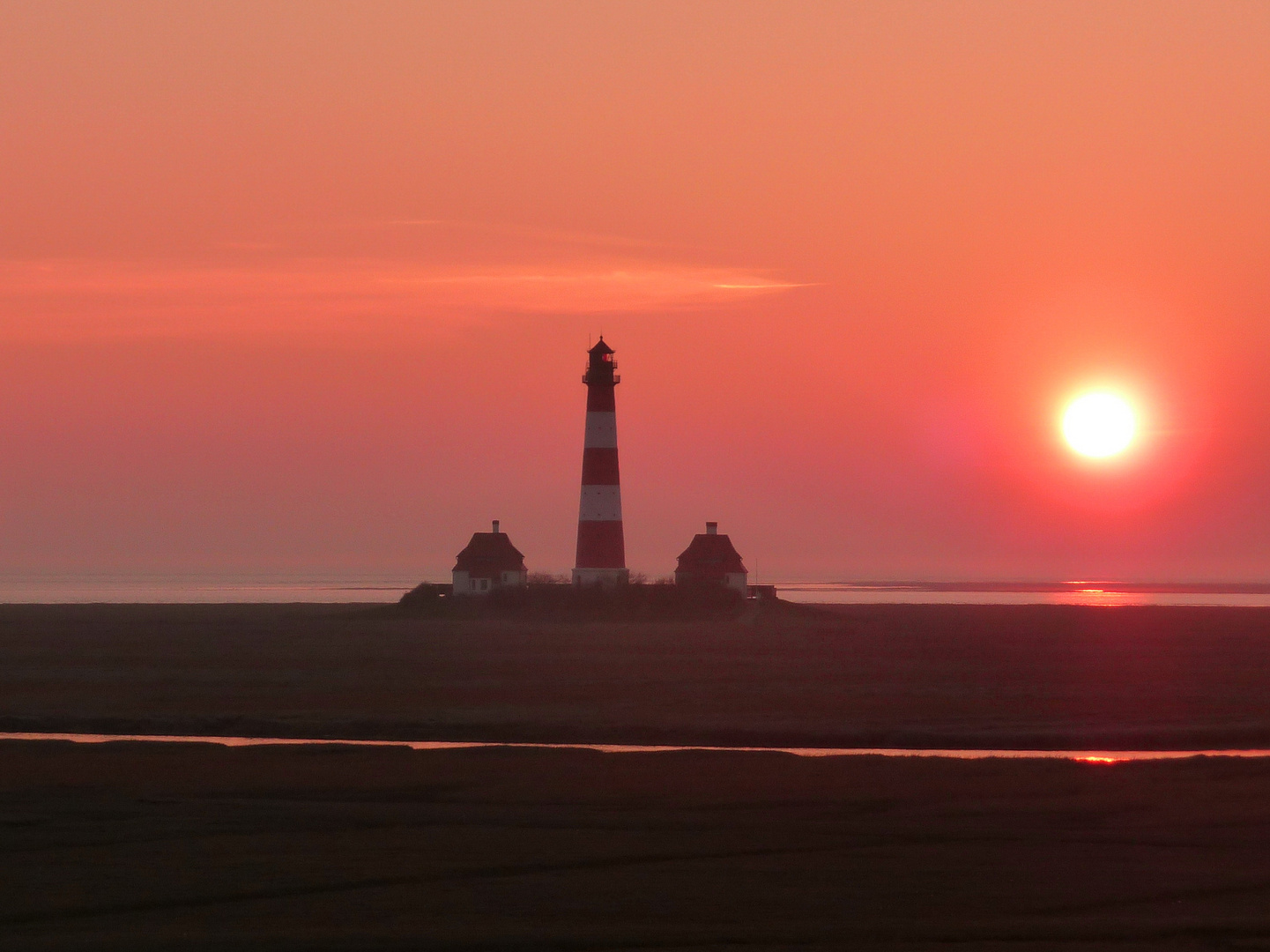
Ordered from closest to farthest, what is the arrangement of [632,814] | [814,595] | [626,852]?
1. [626,852]
2. [632,814]
3. [814,595]

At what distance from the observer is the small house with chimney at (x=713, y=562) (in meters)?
65.9

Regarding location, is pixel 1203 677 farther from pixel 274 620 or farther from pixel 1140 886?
pixel 274 620

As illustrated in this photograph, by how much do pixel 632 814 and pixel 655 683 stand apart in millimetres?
14815

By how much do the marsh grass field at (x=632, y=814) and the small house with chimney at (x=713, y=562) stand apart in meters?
30.2

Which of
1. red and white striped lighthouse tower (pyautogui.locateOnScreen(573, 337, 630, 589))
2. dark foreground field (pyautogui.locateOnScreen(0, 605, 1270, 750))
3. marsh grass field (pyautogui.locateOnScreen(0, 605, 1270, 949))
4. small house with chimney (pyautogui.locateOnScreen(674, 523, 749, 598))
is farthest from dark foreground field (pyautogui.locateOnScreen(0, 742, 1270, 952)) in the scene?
small house with chimney (pyautogui.locateOnScreen(674, 523, 749, 598))

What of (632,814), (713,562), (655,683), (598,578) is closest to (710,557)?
(713,562)

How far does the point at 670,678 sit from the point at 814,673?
12.0 ft

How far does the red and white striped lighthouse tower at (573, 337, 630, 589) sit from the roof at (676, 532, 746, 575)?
7.28 meters

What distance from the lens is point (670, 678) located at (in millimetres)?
32562

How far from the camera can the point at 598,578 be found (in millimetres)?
59031

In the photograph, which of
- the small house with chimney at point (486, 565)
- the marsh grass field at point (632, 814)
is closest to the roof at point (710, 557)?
the small house with chimney at point (486, 565)

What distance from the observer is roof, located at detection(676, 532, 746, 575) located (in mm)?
66250

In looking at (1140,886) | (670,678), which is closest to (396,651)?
(670,678)

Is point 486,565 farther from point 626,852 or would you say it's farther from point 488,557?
point 626,852
